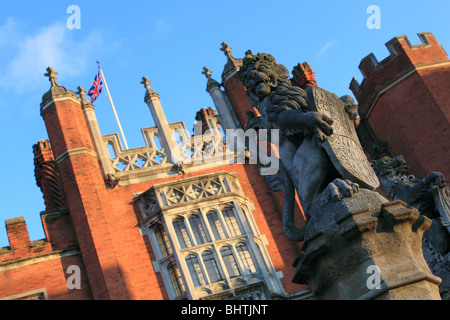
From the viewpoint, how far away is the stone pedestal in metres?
3.53

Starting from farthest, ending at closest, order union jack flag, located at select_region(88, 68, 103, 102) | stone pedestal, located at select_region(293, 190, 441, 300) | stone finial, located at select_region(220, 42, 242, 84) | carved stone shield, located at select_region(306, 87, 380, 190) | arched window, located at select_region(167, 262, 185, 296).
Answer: union jack flag, located at select_region(88, 68, 103, 102), stone finial, located at select_region(220, 42, 242, 84), arched window, located at select_region(167, 262, 185, 296), carved stone shield, located at select_region(306, 87, 380, 190), stone pedestal, located at select_region(293, 190, 441, 300)

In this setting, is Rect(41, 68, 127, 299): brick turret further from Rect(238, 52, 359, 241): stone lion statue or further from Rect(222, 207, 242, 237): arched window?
Rect(238, 52, 359, 241): stone lion statue

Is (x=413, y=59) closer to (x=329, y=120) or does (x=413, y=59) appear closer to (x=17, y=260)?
(x=17, y=260)

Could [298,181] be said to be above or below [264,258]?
below

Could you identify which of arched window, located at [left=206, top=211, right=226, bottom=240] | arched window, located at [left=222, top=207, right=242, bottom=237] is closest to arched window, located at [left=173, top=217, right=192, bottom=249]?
arched window, located at [left=206, top=211, right=226, bottom=240]

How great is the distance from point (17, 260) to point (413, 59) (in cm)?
1186

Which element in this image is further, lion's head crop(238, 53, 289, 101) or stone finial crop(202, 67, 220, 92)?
stone finial crop(202, 67, 220, 92)

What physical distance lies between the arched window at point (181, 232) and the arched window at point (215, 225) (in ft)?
2.19

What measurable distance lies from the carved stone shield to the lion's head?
0.32 m

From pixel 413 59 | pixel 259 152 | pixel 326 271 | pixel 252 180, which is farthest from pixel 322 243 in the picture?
pixel 413 59

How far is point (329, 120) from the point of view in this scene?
4289 mm

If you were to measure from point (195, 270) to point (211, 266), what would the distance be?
1.35 feet

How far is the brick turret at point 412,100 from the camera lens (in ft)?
51.8

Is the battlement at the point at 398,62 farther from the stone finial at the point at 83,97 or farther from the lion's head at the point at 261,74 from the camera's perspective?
the lion's head at the point at 261,74
